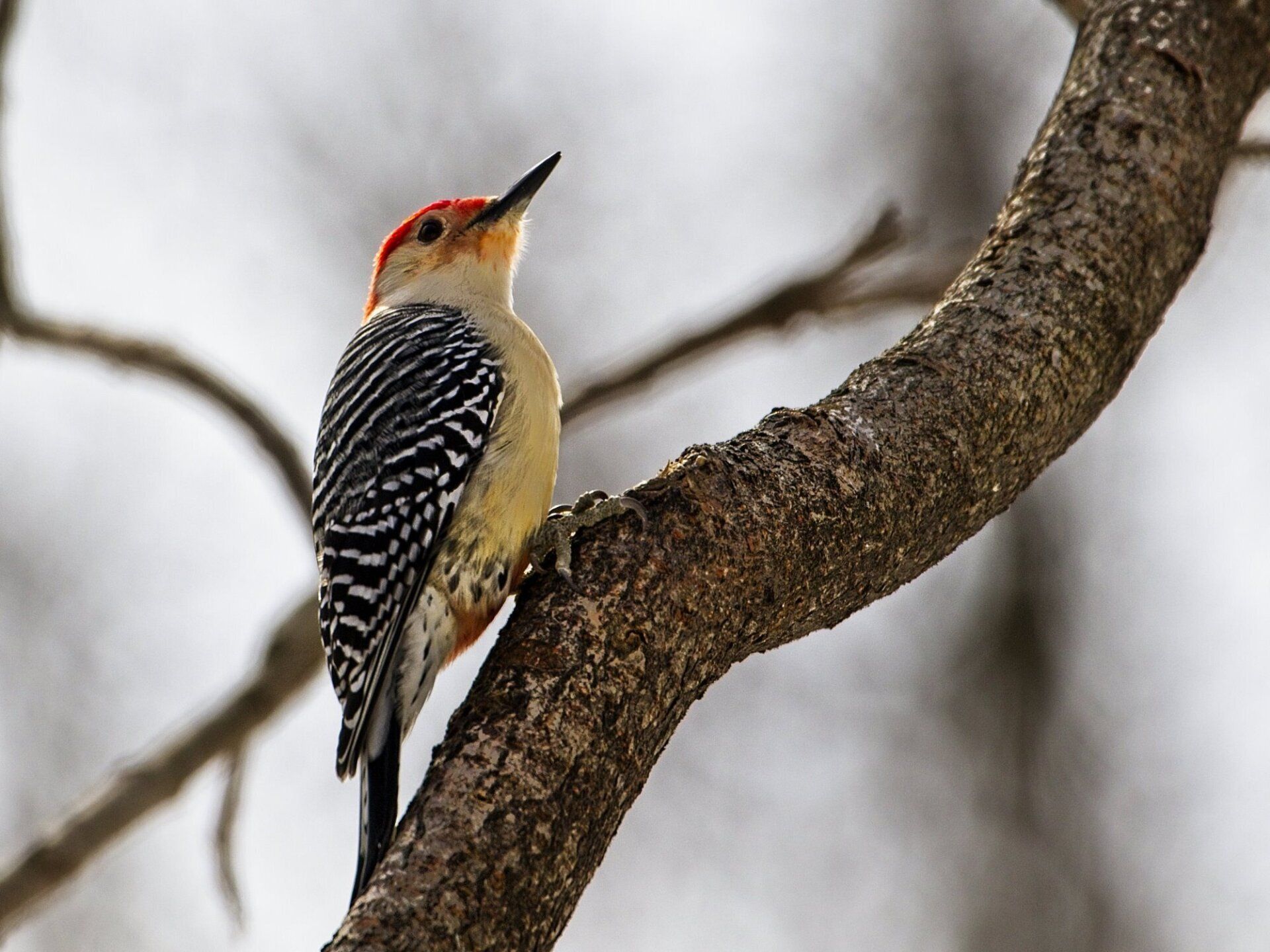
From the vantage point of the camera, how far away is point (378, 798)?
437 centimetres

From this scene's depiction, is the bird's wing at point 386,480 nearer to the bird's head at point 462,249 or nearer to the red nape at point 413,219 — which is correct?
the bird's head at point 462,249

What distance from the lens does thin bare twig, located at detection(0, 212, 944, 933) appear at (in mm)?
5930

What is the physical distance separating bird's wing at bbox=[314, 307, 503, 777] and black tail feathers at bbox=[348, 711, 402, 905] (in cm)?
7

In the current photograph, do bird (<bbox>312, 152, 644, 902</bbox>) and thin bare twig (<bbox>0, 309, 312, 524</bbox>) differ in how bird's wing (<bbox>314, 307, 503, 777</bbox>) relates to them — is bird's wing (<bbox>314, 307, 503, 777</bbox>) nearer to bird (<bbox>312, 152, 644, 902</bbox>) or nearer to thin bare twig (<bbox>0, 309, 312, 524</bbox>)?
bird (<bbox>312, 152, 644, 902</bbox>)

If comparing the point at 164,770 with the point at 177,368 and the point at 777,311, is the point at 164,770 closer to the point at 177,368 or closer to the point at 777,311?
the point at 177,368

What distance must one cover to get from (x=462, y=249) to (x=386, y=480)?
86.6 inches

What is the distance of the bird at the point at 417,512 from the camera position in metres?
4.59

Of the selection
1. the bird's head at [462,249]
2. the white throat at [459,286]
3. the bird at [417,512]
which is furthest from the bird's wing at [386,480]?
the bird's head at [462,249]

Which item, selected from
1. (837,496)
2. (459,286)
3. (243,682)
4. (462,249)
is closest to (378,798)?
(837,496)

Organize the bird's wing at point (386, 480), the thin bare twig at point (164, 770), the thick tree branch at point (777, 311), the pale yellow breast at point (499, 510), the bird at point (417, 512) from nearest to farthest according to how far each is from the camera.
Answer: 1. the bird at point (417, 512)
2. the bird's wing at point (386, 480)
3. the pale yellow breast at point (499, 510)
4. the thin bare twig at point (164, 770)
5. the thick tree branch at point (777, 311)

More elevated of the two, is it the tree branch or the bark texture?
the bark texture

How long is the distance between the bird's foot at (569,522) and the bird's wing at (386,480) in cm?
41

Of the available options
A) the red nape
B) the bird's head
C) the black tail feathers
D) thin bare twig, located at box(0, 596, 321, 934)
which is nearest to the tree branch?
the bird's head

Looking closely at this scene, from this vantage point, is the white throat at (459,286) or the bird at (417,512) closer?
the bird at (417,512)
